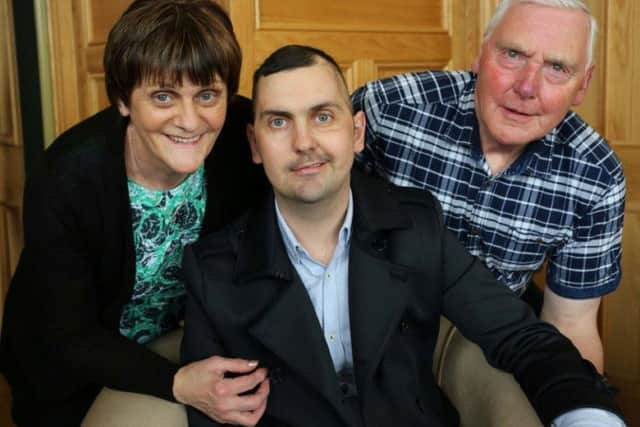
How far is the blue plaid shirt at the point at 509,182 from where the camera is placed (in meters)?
1.83

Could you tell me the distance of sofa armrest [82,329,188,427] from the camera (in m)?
1.42

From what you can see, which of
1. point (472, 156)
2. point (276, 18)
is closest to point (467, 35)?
point (276, 18)

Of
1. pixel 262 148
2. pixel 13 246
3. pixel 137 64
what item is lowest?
pixel 13 246

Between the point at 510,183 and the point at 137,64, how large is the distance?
86 cm

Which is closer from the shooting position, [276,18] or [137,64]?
[137,64]

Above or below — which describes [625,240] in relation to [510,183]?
below

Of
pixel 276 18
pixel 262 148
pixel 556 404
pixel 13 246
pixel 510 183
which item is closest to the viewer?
pixel 556 404

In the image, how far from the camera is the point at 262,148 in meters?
1.47

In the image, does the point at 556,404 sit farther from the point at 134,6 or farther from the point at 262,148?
the point at 134,6

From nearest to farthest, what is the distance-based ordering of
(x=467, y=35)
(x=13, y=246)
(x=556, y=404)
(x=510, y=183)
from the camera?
(x=556, y=404) < (x=510, y=183) < (x=467, y=35) < (x=13, y=246)

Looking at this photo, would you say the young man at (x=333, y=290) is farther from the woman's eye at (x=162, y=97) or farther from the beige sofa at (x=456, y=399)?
the woman's eye at (x=162, y=97)

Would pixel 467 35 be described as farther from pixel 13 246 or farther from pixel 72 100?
pixel 13 246

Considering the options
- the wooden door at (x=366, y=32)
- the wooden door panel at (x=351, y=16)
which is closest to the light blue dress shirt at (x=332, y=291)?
the wooden door at (x=366, y=32)

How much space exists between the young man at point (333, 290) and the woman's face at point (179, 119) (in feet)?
0.31
